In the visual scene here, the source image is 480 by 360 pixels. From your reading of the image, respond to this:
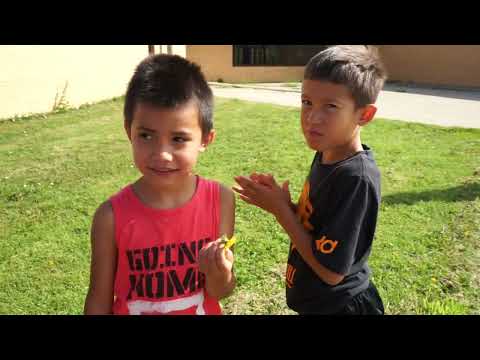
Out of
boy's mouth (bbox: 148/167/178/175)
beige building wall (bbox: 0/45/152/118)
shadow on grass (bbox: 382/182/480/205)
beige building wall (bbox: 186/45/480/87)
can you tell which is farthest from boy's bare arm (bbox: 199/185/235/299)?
beige building wall (bbox: 186/45/480/87)

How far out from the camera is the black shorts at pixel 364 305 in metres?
1.55

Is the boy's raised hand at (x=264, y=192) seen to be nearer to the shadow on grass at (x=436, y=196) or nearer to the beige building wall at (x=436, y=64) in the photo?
the shadow on grass at (x=436, y=196)

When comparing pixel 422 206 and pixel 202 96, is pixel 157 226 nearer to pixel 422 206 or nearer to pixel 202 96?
pixel 202 96

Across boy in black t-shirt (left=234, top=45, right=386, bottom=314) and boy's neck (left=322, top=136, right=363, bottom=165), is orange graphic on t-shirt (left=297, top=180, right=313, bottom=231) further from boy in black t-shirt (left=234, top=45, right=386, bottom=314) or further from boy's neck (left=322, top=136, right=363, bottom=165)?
boy's neck (left=322, top=136, right=363, bottom=165)

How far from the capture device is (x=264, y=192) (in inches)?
60.2

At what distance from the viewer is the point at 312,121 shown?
1437 mm

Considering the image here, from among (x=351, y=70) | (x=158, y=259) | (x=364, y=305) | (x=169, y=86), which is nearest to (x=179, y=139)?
(x=169, y=86)

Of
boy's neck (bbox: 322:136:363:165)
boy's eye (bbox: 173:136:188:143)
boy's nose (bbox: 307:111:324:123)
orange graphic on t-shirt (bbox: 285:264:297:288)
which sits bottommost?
orange graphic on t-shirt (bbox: 285:264:297:288)

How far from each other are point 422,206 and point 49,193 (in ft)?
13.1

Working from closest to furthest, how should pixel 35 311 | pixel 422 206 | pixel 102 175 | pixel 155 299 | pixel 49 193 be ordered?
pixel 155 299 < pixel 35 311 < pixel 422 206 < pixel 49 193 < pixel 102 175

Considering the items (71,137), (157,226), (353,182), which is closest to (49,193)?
(71,137)

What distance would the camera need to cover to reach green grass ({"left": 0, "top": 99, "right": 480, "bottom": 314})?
2.96 meters

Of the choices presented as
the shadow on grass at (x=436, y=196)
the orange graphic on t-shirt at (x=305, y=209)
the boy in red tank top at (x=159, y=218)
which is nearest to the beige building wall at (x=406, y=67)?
the shadow on grass at (x=436, y=196)

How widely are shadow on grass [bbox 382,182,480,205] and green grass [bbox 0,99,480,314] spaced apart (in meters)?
0.01
